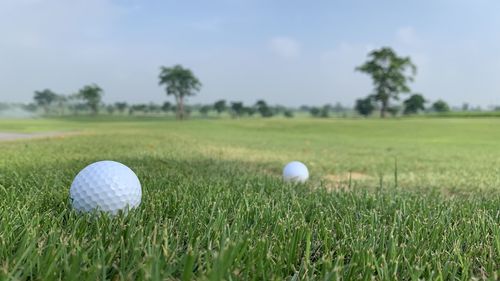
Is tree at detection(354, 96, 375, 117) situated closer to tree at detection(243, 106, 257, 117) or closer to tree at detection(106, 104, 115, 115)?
tree at detection(243, 106, 257, 117)

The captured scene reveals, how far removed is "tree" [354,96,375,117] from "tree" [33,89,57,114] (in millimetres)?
74714

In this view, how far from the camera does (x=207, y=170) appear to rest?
486cm

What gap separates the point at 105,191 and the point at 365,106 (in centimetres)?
6878

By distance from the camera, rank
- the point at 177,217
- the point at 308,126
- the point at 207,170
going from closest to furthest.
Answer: the point at 177,217 < the point at 207,170 < the point at 308,126

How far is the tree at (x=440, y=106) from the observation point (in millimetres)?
80562

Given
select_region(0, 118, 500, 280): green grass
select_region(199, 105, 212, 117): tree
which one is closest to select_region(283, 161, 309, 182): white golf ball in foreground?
select_region(0, 118, 500, 280): green grass

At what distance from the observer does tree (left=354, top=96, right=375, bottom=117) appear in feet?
214

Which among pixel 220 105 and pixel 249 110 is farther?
pixel 220 105

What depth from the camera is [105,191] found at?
88.4 inches

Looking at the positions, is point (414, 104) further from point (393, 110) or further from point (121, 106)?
point (121, 106)

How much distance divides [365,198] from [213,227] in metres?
1.54

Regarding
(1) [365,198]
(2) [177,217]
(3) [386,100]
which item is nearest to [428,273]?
(2) [177,217]

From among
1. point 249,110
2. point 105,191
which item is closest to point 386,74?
point 249,110

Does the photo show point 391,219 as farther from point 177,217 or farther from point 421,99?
point 421,99
